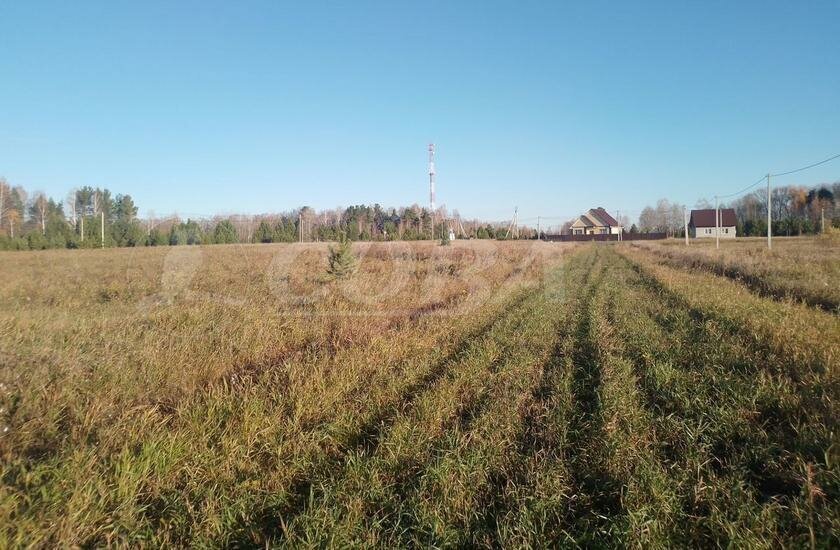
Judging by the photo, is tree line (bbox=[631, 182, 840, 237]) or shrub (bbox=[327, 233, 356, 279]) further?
tree line (bbox=[631, 182, 840, 237])

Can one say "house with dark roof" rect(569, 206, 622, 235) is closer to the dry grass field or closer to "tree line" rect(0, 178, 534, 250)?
"tree line" rect(0, 178, 534, 250)

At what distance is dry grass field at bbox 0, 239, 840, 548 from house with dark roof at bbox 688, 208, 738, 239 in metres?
81.0

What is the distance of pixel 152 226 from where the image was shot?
223 ft

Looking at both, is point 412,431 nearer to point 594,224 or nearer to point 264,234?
point 264,234

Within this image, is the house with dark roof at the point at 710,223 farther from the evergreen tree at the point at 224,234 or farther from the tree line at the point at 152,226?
the evergreen tree at the point at 224,234

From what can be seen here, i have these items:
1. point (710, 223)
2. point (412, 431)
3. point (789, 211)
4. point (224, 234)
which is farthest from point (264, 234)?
point (789, 211)

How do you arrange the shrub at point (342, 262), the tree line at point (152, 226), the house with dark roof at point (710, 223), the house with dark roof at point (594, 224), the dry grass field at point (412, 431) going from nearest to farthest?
the dry grass field at point (412, 431) → the shrub at point (342, 262) → the tree line at point (152, 226) → the house with dark roof at point (710, 223) → the house with dark roof at point (594, 224)

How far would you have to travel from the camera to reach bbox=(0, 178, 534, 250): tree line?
1876 inches

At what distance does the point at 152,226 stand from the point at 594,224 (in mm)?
84898

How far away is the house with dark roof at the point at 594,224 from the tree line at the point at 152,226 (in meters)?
10.9

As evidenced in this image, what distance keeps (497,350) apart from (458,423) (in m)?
2.35

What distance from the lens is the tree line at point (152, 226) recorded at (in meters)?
47.7

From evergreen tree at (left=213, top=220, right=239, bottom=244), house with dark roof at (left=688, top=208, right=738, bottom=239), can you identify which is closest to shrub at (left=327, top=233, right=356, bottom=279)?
evergreen tree at (left=213, top=220, right=239, bottom=244)

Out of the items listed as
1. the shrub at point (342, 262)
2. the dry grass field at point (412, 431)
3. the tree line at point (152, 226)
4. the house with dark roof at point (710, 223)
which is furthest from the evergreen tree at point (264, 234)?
the house with dark roof at point (710, 223)
